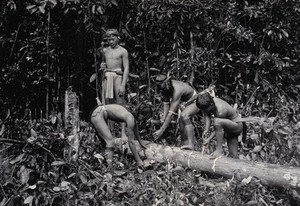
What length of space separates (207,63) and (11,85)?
3.86m

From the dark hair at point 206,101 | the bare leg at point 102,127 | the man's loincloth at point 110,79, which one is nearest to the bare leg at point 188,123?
the dark hair at point 206,101

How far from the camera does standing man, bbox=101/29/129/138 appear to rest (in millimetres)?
7848

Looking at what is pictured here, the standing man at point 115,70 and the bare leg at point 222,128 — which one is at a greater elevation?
the standing man at point 115,70

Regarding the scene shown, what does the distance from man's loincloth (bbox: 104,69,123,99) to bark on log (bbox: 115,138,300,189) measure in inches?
38.3

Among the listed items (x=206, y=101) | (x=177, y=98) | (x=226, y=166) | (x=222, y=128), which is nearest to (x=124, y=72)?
(x=177, y=98)

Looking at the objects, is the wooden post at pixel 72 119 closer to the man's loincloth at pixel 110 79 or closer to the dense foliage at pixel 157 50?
the man's loincloth at pixel 110 79

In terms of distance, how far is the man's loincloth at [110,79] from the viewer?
7.93 m

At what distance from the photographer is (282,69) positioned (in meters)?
10.5

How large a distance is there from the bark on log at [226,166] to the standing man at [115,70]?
97 cm

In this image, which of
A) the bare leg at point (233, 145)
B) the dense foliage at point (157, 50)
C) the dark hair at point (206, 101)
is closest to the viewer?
the dark hair at point (206, 101)

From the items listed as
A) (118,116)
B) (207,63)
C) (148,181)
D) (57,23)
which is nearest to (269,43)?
(207,63)

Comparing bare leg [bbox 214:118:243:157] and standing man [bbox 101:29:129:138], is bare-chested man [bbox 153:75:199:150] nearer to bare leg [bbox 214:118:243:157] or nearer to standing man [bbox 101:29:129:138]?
bare leg [bbox 214:118:243:157]

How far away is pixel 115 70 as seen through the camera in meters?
7.92

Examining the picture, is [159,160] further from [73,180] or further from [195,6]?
[195,6]
